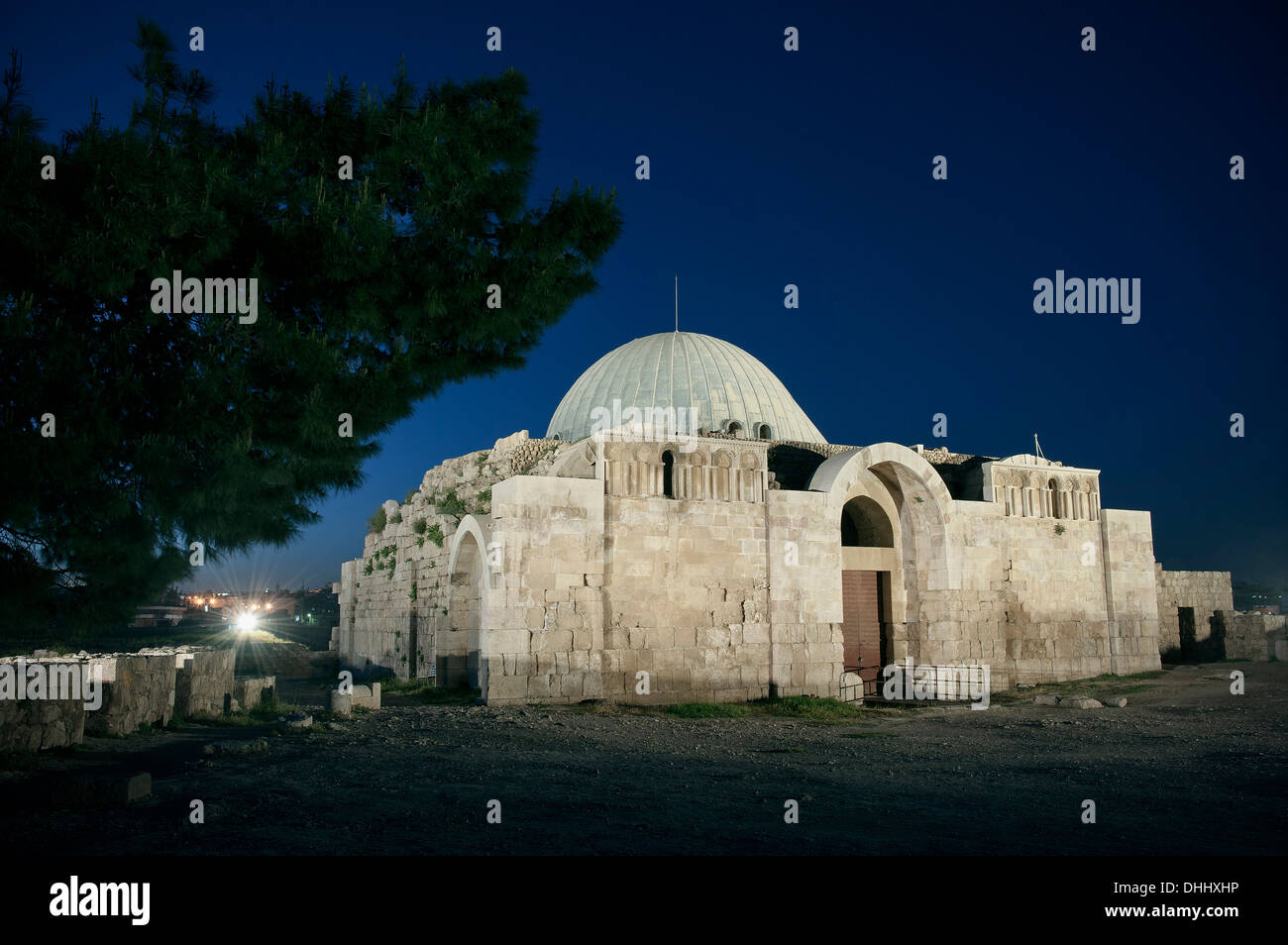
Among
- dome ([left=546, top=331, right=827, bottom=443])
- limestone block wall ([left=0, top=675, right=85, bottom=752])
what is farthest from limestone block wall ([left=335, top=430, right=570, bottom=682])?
limestone block wall ([left=0, top=675, right=85, bottom=752])

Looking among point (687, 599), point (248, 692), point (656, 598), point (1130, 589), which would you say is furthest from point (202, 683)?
point (1130, 589)

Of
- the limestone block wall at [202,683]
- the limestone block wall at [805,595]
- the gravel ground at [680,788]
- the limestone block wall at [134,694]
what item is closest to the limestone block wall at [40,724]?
the gravel ground at [680,788]

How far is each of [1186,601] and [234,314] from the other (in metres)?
24.7

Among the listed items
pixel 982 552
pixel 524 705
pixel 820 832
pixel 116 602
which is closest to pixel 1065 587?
pixel 982 552

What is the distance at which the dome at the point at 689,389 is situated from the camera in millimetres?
22844

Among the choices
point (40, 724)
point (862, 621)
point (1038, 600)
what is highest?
point (1038, 600)

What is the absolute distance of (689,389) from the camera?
75.6 ft

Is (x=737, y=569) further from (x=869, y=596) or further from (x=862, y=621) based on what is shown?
(x=869, y=596)

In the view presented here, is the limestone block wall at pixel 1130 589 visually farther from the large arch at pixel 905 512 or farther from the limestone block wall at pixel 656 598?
the limestone block wall at pixel 656 598

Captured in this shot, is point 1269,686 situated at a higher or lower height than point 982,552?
lower

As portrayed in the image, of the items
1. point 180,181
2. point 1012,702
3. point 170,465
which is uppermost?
point 180,181

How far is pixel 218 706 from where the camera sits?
40.5 feet
